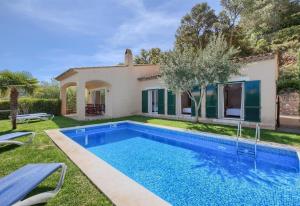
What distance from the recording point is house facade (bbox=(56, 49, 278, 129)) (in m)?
11.9

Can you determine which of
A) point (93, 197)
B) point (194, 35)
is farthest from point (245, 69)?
point (194, 35)

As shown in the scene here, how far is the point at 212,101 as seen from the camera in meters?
14.5

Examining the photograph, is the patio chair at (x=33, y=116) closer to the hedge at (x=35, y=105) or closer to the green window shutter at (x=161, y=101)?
the hedge at (x=35, y=105)

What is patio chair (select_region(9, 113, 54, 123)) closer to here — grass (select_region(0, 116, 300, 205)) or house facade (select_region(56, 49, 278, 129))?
house facade (select_region(56, 49, 278, 129))

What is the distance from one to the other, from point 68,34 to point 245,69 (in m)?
17.8

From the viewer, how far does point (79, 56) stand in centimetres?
3703

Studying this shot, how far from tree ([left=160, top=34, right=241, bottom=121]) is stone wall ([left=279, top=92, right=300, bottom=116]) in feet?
33.4

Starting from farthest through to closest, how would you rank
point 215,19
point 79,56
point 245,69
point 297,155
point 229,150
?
point 79,56 < point 215,19 < point 245,69 < point 229,150 < point 297,155

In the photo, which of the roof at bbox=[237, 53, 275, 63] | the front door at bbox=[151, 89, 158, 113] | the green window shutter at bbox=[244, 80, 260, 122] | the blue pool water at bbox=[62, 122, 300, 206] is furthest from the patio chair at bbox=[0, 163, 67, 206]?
the front door at bbox=[151, 89, 158, 113]

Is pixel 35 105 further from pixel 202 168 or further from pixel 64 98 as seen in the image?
pixel 202 168

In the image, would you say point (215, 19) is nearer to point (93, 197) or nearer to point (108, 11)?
point (108, 11)

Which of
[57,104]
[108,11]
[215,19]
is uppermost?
[215,19]

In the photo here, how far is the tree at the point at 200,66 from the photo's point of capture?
39.6ft

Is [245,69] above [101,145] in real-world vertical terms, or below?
above
